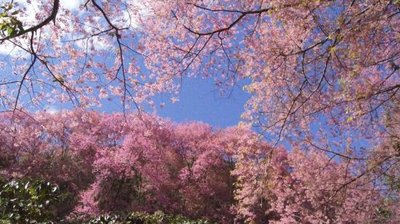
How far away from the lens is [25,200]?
4.75m

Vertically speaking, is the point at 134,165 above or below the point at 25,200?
above

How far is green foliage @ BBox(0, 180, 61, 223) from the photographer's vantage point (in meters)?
4.59

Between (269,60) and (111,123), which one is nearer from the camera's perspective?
(269,60)

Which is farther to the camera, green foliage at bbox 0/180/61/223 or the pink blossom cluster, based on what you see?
the pink blossom cluster

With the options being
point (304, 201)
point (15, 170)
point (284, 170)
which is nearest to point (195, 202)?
point (284, 170)

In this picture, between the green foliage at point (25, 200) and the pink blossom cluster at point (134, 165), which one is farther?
the pink blossom cluster at point (134, 165)

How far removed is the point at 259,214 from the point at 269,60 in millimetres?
12899

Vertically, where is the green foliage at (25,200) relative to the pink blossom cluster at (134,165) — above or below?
below

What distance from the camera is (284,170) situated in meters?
19.6

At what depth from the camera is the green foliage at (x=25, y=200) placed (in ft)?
15.1

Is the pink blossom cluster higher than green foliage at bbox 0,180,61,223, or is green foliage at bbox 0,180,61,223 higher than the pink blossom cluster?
the pink blossom cluster

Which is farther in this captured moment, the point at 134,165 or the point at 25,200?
the point at 134,165

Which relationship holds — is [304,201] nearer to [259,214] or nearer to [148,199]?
[259,214]

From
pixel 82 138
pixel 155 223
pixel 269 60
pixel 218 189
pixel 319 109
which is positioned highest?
pixel 82 138
